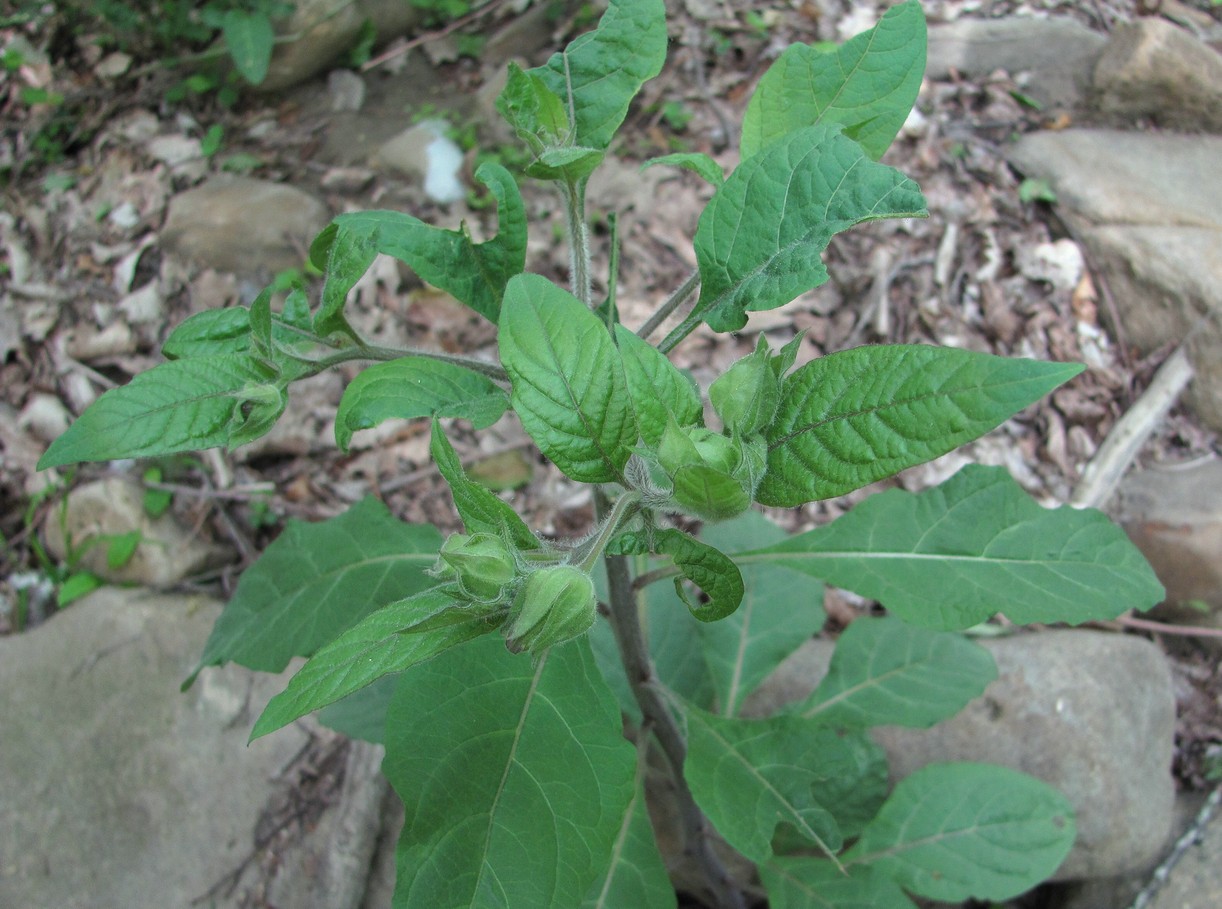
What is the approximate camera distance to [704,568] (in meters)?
1.23

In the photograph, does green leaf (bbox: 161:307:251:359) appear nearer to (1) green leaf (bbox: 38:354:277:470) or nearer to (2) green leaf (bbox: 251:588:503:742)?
(1) green leaf (bbox: 38:354:277:470)

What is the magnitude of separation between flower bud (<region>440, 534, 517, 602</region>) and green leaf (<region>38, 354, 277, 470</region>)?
452 millimetres

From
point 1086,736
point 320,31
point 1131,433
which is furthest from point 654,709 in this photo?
point 320,31

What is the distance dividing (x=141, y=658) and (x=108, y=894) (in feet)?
2.53

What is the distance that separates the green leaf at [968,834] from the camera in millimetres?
2340

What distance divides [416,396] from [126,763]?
7.49ft

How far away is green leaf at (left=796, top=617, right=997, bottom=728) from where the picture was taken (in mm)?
2340

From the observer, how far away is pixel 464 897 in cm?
139

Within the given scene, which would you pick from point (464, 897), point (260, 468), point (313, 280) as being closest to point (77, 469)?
point (260, 468)

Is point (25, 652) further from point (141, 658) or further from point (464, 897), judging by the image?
point (464, 897)

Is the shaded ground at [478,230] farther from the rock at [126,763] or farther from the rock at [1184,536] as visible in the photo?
the rock at [126,763]

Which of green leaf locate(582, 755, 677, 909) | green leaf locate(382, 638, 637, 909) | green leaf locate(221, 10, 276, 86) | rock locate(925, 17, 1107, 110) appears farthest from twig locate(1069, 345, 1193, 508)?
green leaf locate(221, 10, 276, 86)

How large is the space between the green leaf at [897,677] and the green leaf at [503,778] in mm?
1032

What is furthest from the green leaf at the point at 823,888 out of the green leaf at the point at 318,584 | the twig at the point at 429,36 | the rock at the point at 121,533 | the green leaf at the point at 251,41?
the twig at the point at 429,36
